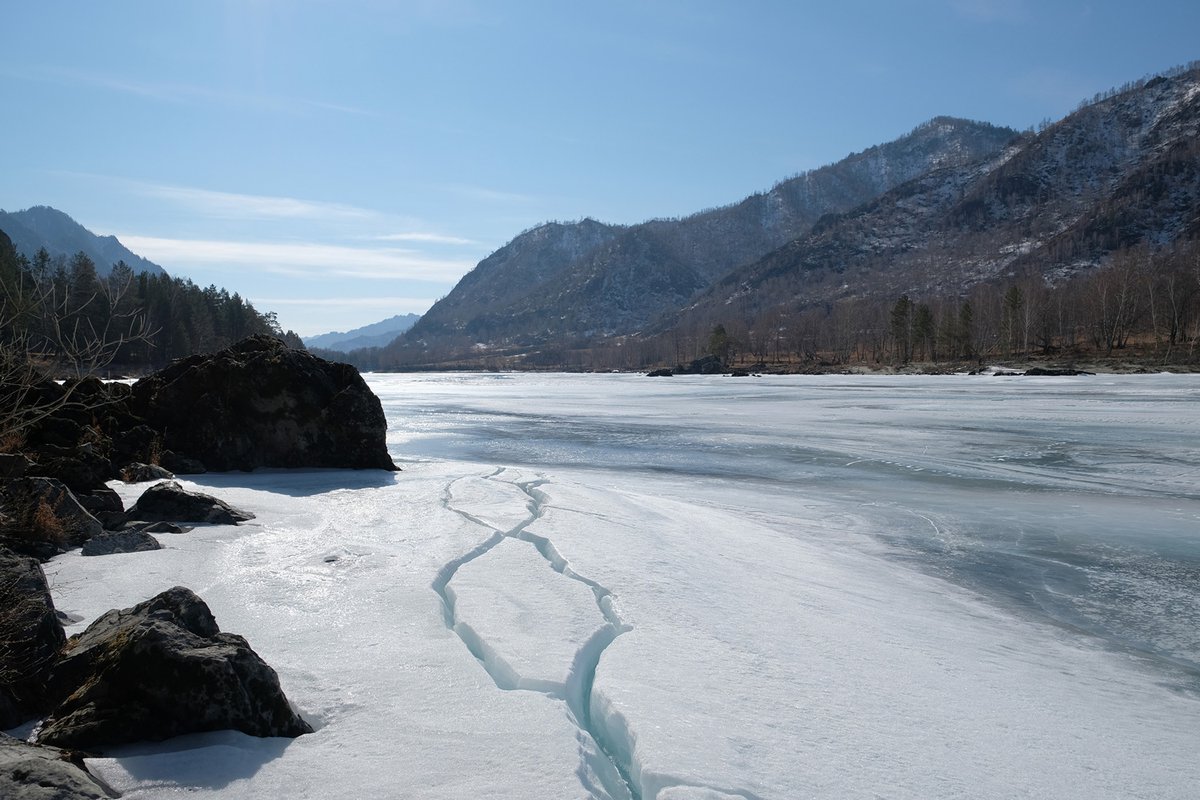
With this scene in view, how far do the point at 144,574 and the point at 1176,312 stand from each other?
97.0 metres

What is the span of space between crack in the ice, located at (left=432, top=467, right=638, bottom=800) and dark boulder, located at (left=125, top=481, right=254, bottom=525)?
10.5ft

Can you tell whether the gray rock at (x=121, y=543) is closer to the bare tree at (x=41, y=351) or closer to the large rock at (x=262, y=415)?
the bare tree at (x=41, y=351)

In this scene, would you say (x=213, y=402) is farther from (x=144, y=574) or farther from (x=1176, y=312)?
(x=1176, y=312)

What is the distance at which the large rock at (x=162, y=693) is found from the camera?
3.19 metres

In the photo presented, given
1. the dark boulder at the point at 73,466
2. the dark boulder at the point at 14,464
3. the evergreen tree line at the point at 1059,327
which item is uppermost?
the evergreen tree line at the point at 1059,327

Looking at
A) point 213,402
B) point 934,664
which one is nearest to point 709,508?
point 934,664

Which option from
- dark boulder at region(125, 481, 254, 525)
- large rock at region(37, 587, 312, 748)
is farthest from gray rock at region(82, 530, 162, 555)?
large rock at region(37, 587, 312, 748)

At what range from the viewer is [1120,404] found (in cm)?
2894

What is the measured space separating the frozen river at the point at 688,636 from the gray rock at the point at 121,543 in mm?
160

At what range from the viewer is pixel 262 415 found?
12.6m

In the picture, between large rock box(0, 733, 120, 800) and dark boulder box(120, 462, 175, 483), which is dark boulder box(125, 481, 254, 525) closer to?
dark boulder box(120, 462, 175, 483)

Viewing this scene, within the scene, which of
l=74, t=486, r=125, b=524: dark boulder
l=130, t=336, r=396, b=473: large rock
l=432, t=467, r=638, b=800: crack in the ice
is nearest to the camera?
l=432, t=467, r=638, b=800: crack in the ice

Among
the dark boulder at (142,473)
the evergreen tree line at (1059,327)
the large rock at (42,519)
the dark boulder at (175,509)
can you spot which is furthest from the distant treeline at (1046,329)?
the large rock at (42,519)

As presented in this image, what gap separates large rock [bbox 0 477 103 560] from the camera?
19.6ft
